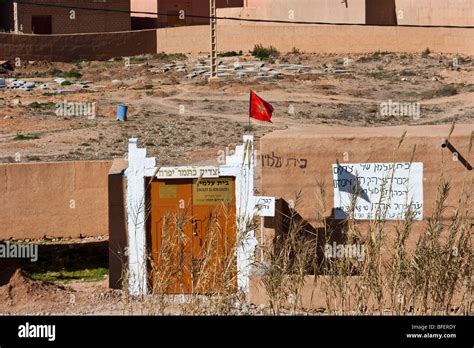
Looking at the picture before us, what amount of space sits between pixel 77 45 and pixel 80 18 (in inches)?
106

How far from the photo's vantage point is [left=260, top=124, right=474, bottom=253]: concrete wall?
1664cm

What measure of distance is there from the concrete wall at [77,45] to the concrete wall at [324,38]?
1.12 m

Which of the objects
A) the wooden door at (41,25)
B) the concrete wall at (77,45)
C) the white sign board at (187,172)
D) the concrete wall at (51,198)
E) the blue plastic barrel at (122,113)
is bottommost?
the concrete wall at (51,198)

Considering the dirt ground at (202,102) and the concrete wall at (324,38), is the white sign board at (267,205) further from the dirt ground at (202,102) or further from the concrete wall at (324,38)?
the concrete wall at (324,38)

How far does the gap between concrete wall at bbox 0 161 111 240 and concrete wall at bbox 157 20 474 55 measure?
83.7 ft

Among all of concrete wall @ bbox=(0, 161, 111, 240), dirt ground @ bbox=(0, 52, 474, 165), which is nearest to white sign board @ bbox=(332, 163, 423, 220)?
concrete wall @ bbox=(0, 161, 111, 240)

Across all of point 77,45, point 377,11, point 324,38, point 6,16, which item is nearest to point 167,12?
point 77,45

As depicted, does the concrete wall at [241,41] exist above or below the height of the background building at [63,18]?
below

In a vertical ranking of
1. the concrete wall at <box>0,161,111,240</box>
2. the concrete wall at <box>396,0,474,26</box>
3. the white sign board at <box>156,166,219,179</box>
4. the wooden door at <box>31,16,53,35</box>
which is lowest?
the concrete wall at <box>0,161,111,240</box>

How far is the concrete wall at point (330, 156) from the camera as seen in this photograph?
1664cm

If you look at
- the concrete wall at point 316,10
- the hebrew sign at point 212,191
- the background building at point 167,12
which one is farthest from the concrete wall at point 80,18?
the hebrew sign at point 212,191

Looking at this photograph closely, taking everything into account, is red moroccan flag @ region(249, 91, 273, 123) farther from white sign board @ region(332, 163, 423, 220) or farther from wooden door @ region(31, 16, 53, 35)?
wooden door @ region(31, 16, 53, 35)

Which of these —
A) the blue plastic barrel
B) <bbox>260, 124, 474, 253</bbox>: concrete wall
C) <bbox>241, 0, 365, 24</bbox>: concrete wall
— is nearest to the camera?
<bbox>260, 124, 474, 253</bbox>: concrete wall

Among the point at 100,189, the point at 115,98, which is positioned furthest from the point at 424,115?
the point at 100,189
